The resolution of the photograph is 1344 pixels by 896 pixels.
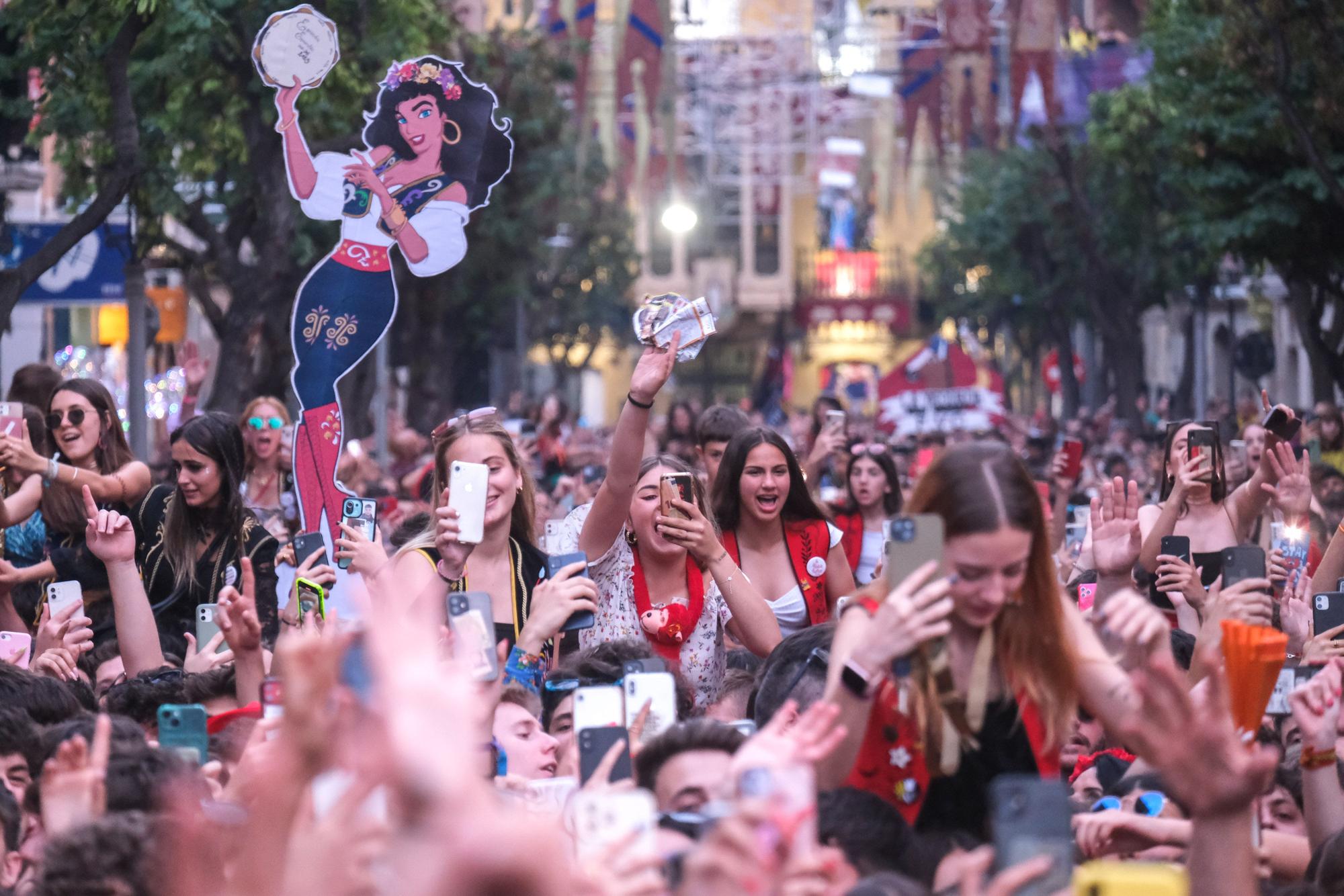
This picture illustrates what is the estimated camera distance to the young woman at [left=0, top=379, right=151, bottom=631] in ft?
22.6

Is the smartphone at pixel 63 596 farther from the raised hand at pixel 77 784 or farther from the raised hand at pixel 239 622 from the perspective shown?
the raised hand at pixel 77 784

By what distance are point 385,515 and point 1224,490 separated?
5.17m

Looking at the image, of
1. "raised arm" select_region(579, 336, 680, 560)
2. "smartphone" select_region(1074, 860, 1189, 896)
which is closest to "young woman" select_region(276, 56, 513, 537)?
"raised arm" select_region(579, 336, 680, 560)

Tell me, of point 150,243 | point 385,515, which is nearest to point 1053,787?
point 385,515

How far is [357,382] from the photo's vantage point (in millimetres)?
25406

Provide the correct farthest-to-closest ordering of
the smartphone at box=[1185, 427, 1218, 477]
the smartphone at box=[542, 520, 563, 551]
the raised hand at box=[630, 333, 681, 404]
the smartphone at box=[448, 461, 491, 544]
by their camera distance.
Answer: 1. the smartphone at box=[1185, 427, 1218, 477]
2. the smartphone at box=[542, 520, 563, 551]
3. the raised hand at box=[630, 333, 681, 404]
4. the smartphone at box=[448, 461, 491, 544]

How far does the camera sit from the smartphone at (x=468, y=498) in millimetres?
5652

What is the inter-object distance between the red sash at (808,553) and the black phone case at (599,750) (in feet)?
11.2

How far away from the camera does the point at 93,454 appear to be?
7598 mm

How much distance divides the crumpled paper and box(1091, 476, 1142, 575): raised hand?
5.06ft

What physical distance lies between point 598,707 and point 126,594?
98.8 inches

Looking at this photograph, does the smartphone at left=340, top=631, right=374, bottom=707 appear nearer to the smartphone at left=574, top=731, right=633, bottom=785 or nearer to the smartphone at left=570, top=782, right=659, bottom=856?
the smartphone at left=570, top=782, right=659, bottom=856

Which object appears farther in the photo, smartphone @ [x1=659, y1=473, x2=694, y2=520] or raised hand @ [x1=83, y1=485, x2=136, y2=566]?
smartphone @ [x1=659, y1=473, x2=694, y2=520]

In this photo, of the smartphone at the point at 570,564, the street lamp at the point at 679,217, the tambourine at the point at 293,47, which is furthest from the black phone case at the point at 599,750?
the street lamp at the point at 679,217
